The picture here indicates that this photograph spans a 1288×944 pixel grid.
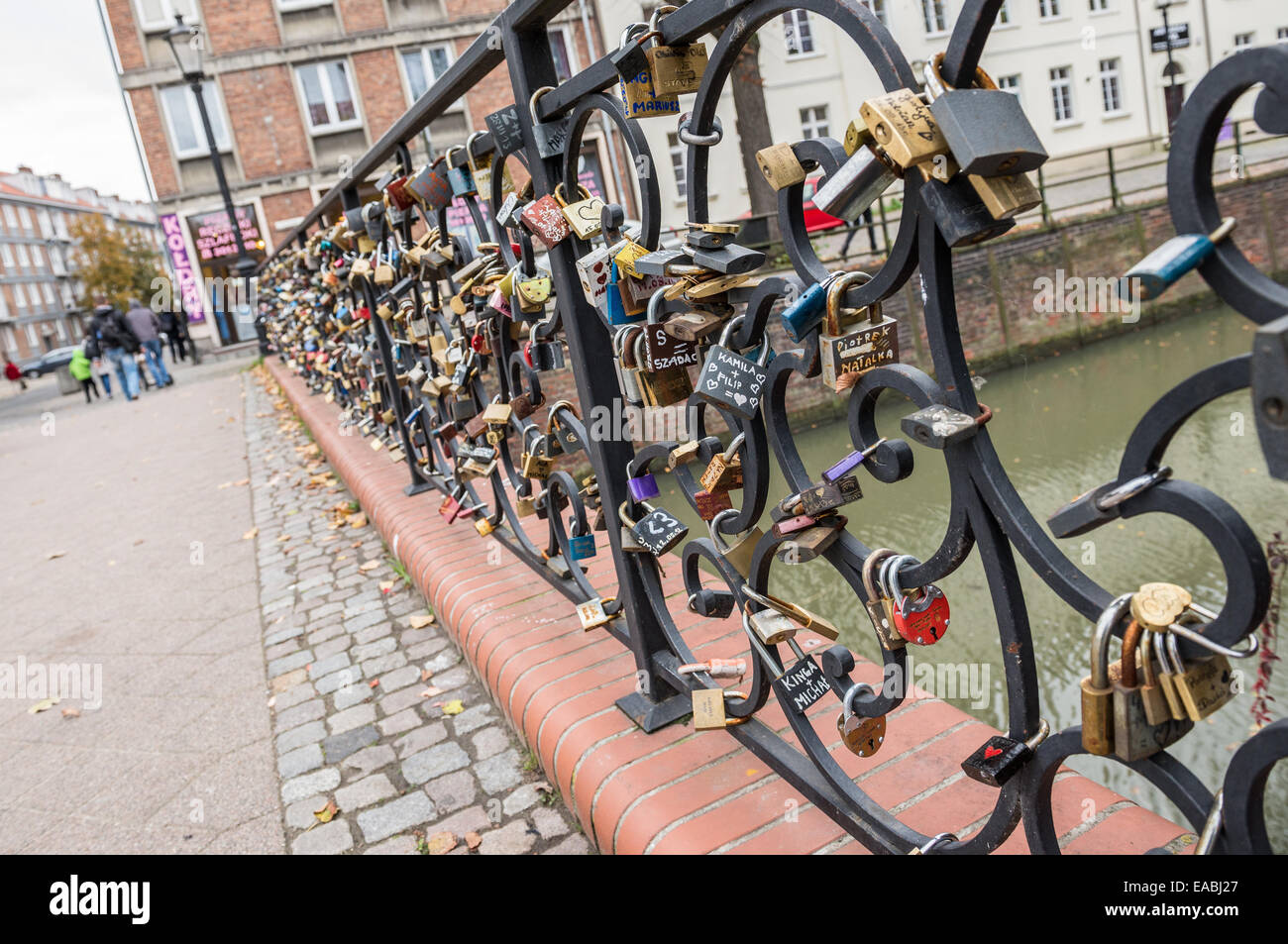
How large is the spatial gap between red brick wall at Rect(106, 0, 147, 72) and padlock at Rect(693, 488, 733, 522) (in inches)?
949

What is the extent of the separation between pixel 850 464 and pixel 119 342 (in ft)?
50.8

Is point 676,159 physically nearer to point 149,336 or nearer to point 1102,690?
point 149,336

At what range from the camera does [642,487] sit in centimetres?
178

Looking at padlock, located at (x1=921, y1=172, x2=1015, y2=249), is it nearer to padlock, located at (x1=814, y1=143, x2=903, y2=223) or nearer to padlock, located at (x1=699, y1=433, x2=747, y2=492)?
padlock, located at (x1=814, y1=143, x2=903, y2=223)

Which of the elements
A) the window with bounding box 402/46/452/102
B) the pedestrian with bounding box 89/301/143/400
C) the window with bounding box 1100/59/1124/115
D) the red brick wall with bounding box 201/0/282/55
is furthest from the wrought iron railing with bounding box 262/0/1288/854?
the window with bounding box 1100/59/1124/115

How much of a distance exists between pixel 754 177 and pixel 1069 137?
71.0 feet

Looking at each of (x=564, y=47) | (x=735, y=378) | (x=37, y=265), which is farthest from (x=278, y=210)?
(x=37, y=265)

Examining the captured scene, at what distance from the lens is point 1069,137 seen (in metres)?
28.8

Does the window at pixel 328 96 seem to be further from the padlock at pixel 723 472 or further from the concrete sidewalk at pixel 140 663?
the padlock at pixel 723 472

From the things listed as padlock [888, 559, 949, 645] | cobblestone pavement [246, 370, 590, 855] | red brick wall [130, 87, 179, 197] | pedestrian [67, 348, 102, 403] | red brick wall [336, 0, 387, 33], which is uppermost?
red brick wall [336, 0, 387, 33]

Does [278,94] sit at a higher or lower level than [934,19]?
lower

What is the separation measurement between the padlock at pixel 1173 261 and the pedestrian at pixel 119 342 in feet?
51.4

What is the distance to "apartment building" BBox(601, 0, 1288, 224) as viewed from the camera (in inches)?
1029

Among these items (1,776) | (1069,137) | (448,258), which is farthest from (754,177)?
(1069,137)
